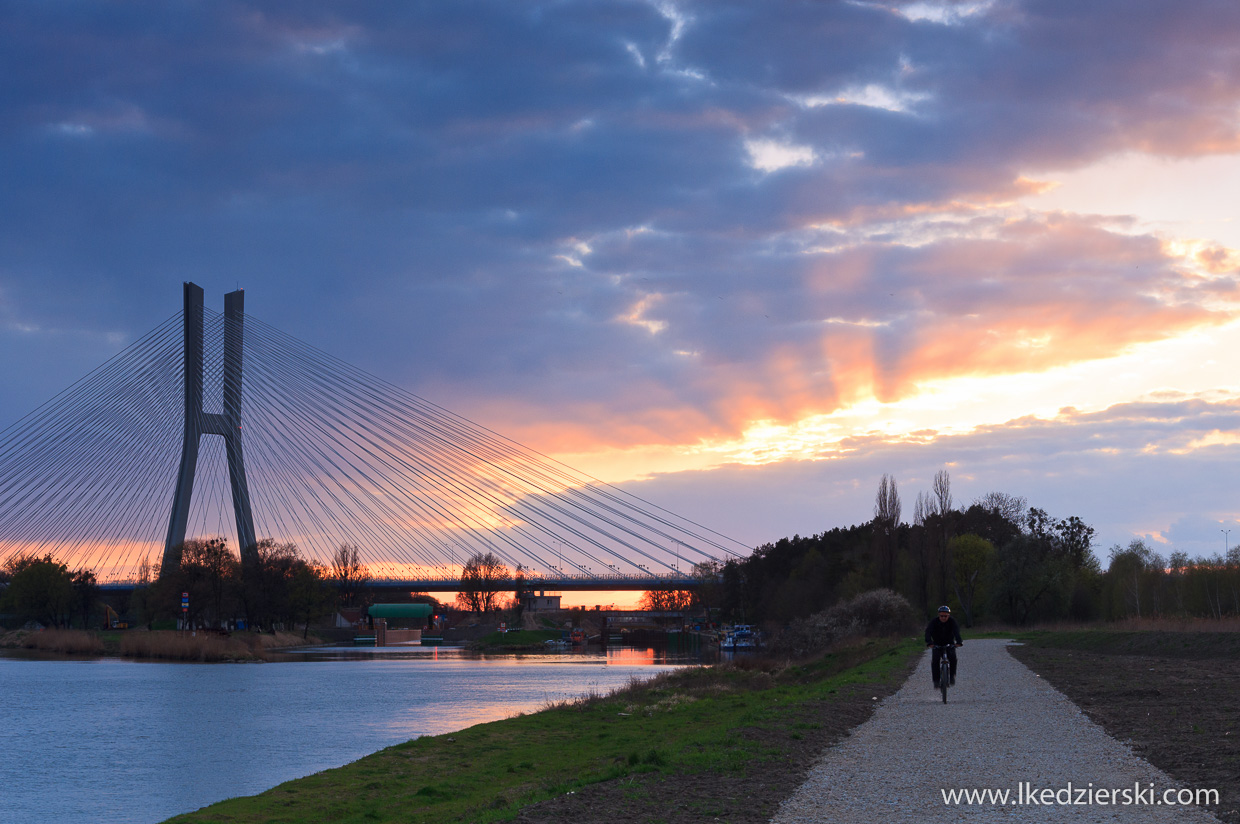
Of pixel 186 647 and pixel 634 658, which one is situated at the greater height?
pixel 186 647

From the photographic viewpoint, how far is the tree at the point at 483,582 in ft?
503

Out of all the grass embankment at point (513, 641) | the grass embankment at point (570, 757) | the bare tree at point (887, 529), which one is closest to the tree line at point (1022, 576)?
the bare tree at point (887, 529)

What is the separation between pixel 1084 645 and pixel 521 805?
33.0 m

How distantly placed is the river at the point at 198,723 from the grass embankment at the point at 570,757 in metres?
2.86

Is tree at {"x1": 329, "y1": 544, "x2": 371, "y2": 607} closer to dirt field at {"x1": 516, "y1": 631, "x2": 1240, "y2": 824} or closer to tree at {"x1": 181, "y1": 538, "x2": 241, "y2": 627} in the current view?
tree at {"x1": 181, "y1": 538, "x2": 241, "y2": 627}

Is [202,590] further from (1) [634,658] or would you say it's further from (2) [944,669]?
(2) [944,669]

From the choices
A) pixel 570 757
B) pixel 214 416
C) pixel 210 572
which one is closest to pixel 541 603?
pixel 210 572

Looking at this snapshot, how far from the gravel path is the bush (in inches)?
1455

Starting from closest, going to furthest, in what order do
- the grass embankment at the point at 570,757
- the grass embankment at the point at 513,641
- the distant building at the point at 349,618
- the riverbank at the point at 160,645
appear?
the grass embankment at the point at 570,757 < the riverbank at the point at 160,645 < the grass embankment at the point at 513,641 < the distant building at the point at 349,618

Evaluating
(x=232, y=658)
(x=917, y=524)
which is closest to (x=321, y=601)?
(x=232, y=658)

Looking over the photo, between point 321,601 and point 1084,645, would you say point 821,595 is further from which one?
point 321,601

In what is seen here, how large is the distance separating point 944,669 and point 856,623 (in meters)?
37.8

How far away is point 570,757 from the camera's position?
22.3 metres

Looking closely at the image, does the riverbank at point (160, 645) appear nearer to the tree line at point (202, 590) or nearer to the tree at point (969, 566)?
the tree line at point (202, 590)
